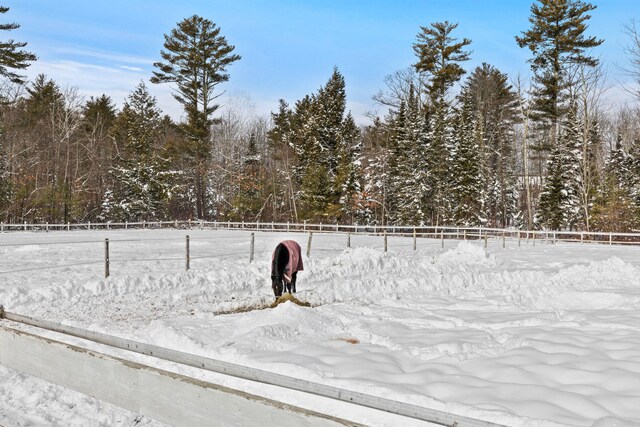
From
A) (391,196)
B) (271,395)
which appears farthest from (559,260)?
→ (391,196)

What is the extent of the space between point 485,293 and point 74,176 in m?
50.2

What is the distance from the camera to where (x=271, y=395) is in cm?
523

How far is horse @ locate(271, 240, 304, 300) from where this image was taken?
9.59 m

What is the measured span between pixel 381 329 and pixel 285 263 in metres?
2.58

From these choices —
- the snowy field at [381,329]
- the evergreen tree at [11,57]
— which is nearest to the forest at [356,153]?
the evergreen tree at [11,57]

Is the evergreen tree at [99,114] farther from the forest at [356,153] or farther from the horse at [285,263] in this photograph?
the horse at [285,263]

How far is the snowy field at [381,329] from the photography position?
4738 mm

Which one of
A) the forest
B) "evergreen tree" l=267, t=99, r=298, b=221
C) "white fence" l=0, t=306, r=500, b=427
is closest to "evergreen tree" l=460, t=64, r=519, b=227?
the forest

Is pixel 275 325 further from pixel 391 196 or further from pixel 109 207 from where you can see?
pixel 109 207

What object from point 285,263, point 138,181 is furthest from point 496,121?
point 285,263

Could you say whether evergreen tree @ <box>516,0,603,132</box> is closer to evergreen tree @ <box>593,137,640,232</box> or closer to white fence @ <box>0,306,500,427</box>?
evergreen tree @ <box>593,137,640,232</box>

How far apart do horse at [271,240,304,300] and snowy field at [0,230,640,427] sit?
90 centimetres

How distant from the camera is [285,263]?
391 inches

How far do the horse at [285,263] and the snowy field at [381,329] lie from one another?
90cm
